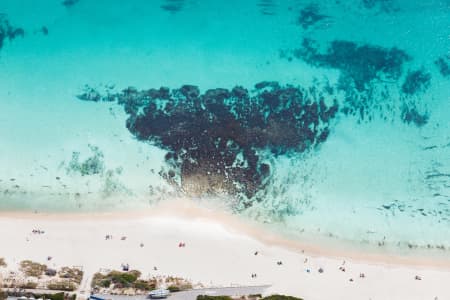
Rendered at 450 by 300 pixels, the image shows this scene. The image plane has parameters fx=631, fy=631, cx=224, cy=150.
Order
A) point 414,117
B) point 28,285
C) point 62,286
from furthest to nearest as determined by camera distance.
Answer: point 414,117 → point 62,286 → point 28,285

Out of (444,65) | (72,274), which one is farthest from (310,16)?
(72,274)

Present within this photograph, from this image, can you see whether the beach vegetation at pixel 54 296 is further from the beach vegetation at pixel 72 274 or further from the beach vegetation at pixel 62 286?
the beach vegetation at pixel 72 274

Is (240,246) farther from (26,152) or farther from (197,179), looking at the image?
(26,152)

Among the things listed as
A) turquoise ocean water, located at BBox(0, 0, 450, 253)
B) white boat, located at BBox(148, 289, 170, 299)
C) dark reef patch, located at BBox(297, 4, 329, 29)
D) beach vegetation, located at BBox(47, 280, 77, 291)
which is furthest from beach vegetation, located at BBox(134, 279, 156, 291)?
dark reef patch, located at BBox(297, 4, 329, 29)

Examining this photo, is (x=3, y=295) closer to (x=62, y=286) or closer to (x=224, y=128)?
(x=62, y=286)

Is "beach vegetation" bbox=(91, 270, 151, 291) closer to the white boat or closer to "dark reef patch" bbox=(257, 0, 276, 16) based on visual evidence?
the white boat

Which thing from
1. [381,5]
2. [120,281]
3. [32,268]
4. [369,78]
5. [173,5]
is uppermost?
[381,5]

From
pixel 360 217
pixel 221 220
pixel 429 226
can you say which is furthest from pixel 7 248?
pixel 429 226
